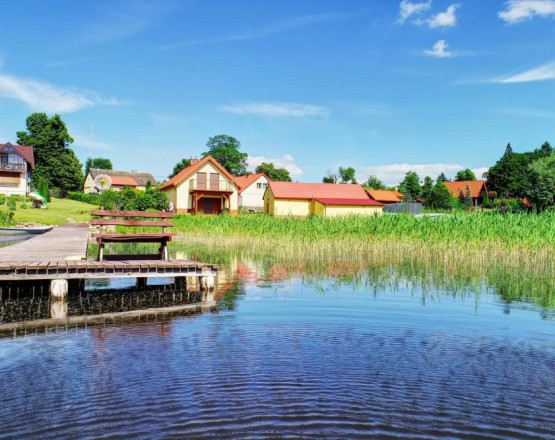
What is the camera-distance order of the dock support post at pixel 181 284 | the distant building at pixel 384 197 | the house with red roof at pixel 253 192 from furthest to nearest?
the distant building at pixel 384 197 → the house with red roof at pixel 253 192 → the dock support post at pixel 181 284

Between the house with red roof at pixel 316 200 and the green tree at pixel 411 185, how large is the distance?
73.3 feet

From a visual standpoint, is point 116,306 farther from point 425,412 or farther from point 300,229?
point 300,229

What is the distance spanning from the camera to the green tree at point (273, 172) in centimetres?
8700

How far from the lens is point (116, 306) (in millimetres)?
10828

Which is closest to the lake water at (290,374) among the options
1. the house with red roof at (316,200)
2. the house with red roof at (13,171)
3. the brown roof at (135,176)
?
the house with red roof at (316,200)

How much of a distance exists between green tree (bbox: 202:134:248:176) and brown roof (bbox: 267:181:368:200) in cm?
3356

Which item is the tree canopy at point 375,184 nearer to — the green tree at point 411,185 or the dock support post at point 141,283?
the green tree at point 411,185

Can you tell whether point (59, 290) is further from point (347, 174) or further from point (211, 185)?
point (347, 174)

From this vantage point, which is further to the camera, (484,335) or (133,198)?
(133,198)

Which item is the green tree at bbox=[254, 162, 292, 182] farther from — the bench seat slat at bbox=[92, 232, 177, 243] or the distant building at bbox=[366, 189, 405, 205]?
the bench seat slat at bbox=[92, 232, 177, 243]

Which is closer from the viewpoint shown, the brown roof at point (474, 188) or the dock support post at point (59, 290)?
the dock support post at point (59, 290)

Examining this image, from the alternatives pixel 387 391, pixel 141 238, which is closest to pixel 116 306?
pixel 141 238

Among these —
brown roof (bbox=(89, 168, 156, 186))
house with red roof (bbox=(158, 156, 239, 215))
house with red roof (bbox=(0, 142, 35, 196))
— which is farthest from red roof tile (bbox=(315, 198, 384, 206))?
brown roof (bbox=(89, 168, 156, 186))

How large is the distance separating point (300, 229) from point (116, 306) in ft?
49.8
